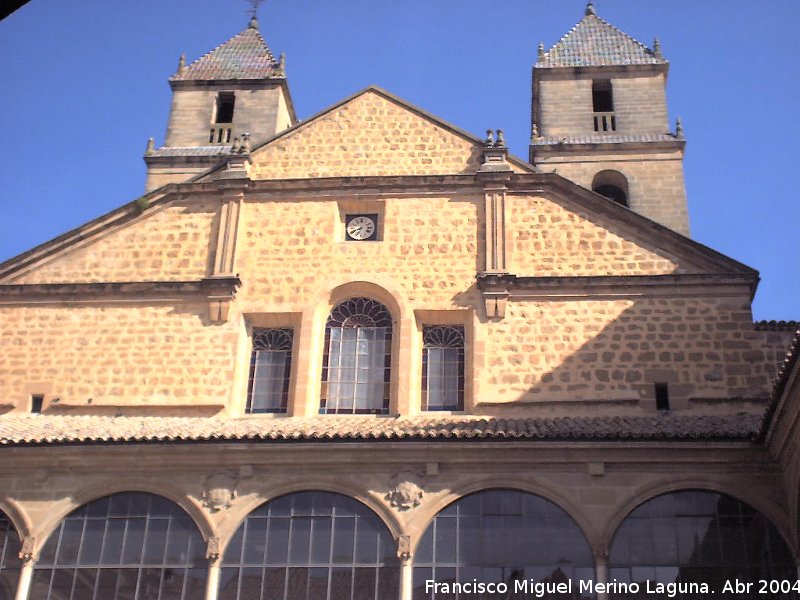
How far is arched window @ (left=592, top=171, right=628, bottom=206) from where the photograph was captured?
89.8 feet

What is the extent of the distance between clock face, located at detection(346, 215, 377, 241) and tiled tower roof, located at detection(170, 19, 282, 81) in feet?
37.7

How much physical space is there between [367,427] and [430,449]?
65.2 inches

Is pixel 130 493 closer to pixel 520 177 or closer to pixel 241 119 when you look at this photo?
pixel 520 177

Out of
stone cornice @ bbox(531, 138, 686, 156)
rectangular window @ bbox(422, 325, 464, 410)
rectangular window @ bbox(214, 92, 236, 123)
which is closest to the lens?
rectangular window @ bbox(422, 325, 464, 410)

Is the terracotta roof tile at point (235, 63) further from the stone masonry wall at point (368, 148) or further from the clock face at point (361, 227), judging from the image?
the clock face at point (361, 227)

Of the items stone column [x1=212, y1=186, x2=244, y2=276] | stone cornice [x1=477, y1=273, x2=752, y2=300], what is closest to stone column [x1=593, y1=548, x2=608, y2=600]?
stone cornice [x1=477, y1=273, x2=752, y2=300]

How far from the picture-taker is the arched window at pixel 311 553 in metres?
14.9

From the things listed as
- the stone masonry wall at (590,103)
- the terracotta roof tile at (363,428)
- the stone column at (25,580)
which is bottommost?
the stone column at (25,580)

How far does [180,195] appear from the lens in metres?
20.5

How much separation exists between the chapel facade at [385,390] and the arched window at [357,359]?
46mm

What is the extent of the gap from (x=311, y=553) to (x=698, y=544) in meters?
5.58

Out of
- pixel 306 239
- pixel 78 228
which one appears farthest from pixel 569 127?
pixel 78 228

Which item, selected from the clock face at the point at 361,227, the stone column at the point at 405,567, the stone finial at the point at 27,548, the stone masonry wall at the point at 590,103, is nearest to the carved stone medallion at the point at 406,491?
the stone column at the point at 405,567

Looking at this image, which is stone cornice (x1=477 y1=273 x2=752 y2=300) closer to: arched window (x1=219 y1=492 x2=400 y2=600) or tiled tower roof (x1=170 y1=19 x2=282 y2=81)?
arched window (x1=219 y1=492 x2=400 y2=600)
